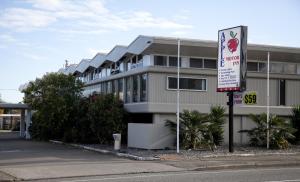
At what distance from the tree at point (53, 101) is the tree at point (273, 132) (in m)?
14.1

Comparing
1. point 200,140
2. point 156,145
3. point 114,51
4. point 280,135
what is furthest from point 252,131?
point 114,51

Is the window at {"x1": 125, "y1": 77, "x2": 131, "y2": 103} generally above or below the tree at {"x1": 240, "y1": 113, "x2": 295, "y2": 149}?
above

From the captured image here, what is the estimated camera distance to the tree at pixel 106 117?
104 ft

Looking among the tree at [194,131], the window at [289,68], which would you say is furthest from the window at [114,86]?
the window at [289,68]

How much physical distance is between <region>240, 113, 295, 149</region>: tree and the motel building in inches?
102

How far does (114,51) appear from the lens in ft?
129

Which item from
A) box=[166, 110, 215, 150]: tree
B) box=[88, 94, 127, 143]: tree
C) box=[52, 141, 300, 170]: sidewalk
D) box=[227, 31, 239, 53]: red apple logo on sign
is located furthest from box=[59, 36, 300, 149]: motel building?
box=[227, 31, 239, 53]: red apple logo on sign

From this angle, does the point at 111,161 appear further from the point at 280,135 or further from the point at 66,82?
the point at 66,82

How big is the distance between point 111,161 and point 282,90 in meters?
15.2

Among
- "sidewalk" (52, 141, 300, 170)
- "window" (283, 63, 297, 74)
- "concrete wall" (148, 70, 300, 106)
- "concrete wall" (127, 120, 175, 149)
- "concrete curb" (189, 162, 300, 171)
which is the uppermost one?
"window" (283, 63, 297, 74)

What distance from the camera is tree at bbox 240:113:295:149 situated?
28062mm

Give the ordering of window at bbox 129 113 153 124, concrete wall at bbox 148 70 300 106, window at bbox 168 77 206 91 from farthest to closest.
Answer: window at bbox 129 113 153 124, window at bbox 168 77 206 91, concrete wall at bbox 148 70 300 106

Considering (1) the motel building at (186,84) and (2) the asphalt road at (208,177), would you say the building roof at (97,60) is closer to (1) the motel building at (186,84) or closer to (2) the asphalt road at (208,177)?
(1) the motel building at (186,84)

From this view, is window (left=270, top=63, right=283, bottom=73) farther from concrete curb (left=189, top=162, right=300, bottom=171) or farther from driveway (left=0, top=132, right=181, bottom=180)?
driveway (left=0, top=132, right=181, bottom=180)
